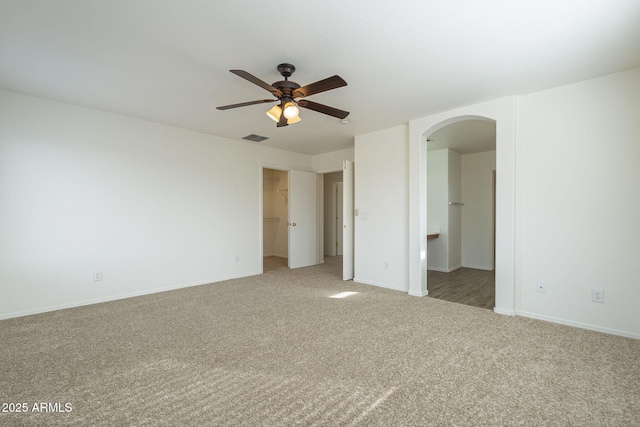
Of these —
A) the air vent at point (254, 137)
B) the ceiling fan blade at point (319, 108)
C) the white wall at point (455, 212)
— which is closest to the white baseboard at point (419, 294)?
the white wall at point (455, 212)

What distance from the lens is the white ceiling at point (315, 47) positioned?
1.89m

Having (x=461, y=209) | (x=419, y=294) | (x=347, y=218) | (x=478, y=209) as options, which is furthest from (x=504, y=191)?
(x=461, y=209)

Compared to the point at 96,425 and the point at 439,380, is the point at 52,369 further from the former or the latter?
the point at 439,380

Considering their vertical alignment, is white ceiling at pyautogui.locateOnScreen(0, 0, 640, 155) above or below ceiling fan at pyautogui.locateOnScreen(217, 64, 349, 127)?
above

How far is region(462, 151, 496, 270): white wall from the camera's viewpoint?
5.85 metres

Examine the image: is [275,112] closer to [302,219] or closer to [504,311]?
[504,311]

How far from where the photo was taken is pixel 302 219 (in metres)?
6.21

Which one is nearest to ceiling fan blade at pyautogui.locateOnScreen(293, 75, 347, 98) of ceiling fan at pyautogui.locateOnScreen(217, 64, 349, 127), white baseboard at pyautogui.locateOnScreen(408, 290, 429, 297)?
ceiling fan at pyautogui.locateOnScreen(217, 64, 349, 127)

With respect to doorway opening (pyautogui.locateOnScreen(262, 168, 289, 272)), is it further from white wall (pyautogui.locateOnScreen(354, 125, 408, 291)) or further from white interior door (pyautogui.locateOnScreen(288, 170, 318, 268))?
→ white wall (pyautogui.locateOnScreen(354, 125, 408, 291))

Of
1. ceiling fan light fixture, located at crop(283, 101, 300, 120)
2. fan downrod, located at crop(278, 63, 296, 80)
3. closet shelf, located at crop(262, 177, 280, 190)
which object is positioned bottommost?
closet shelf, located at crop(262, 177, 280, 190)

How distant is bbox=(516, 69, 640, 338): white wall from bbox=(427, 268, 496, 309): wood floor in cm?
66

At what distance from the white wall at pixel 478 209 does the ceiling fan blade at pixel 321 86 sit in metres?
4.78

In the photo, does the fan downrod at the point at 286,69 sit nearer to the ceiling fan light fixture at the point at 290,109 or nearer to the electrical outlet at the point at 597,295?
the ceiling fan light fixture at the point at 290,109

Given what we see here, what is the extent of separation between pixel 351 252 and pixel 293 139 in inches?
86.7
